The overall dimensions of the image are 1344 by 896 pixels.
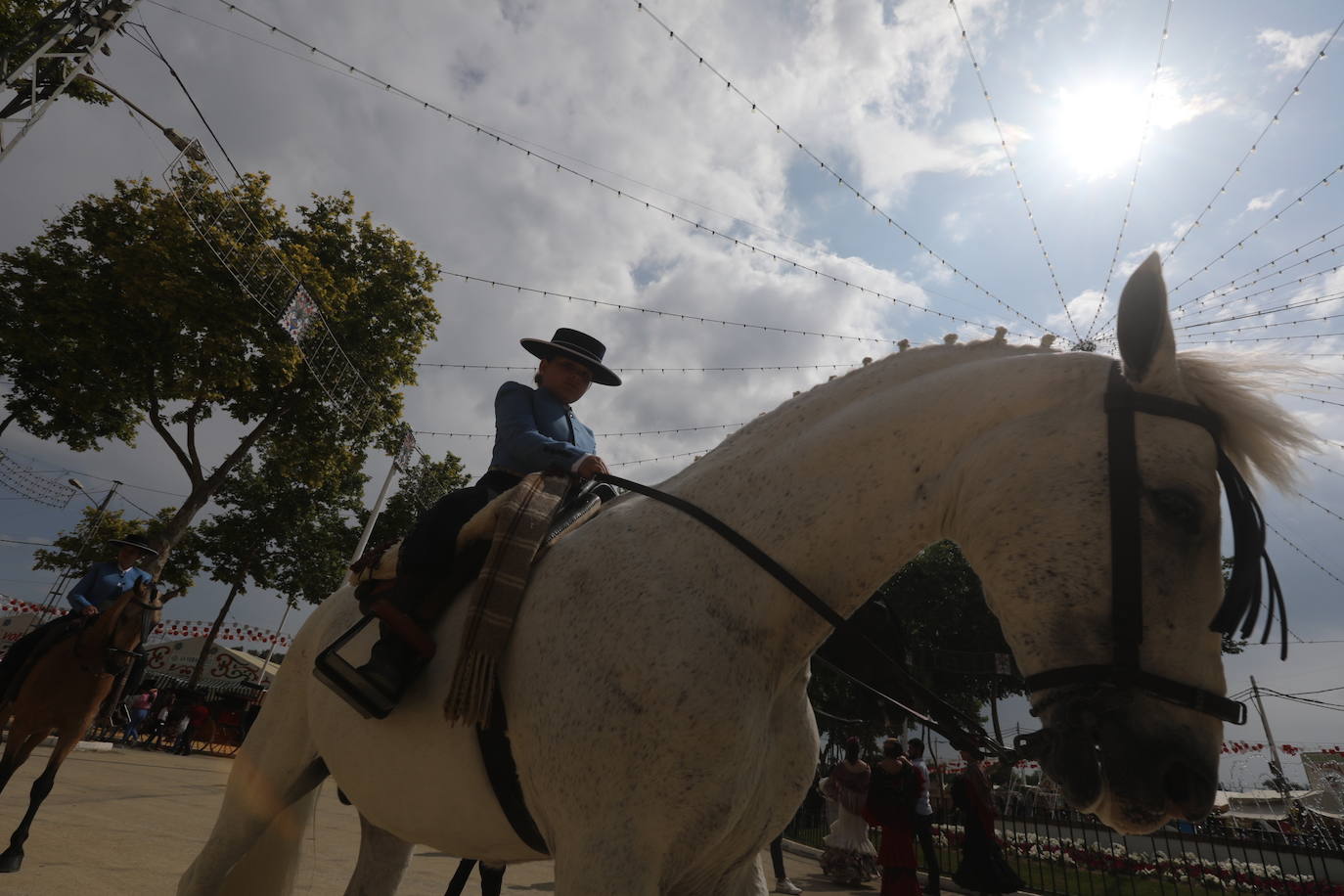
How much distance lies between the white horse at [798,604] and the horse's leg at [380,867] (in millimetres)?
897

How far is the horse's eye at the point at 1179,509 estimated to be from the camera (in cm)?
152

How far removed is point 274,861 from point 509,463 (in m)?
2.07

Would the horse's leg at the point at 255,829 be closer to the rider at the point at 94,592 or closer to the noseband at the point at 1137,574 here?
the noseband at the point at 1137,574

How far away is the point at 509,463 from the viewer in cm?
263

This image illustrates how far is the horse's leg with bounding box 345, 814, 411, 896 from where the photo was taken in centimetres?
295

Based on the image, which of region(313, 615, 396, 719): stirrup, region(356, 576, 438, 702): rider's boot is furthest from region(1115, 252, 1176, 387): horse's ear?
region(313, 615, 396, 719): stirrup

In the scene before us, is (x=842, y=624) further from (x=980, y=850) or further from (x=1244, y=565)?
(x=980, y=850)

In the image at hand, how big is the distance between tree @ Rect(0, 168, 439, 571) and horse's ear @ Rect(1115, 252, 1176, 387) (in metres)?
15.2

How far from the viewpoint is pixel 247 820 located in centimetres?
271

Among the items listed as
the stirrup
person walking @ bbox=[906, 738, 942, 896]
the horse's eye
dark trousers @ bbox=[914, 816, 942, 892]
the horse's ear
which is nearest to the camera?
the horse's eye

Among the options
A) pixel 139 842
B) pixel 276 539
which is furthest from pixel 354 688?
pixel 276 539

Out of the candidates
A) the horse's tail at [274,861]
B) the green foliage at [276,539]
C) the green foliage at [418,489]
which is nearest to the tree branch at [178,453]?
the green foliage at [418,489]

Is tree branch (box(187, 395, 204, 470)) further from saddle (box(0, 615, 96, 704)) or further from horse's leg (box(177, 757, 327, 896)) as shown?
horse's leg (box(177, 757, 327, 896))

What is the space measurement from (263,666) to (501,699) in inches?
1144
